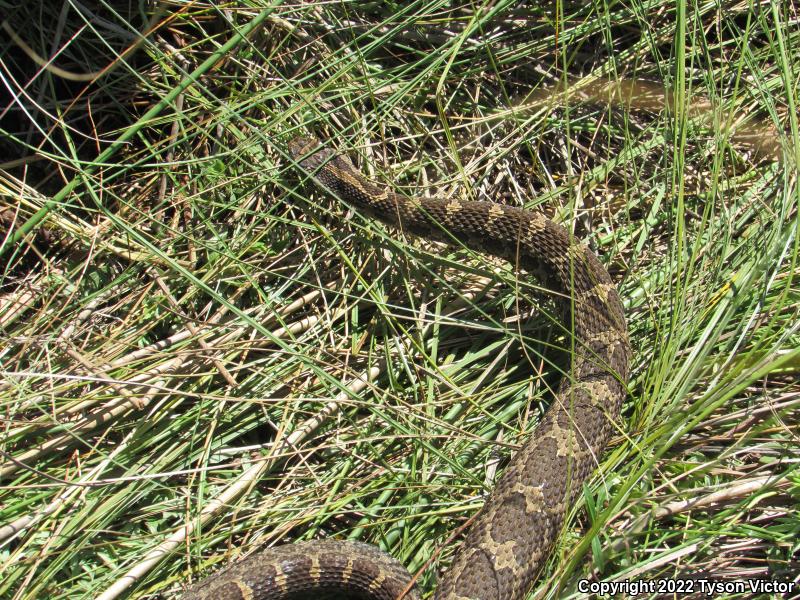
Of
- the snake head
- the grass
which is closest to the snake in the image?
the grass

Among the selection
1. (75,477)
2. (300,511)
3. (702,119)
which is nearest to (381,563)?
(300,511)

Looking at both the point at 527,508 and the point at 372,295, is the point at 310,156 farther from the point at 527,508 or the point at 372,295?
the point at 527,508

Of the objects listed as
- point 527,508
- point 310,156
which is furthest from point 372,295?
point 527,508

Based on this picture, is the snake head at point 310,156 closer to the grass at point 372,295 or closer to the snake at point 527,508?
the grass at point 372,295

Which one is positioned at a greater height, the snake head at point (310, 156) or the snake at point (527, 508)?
the snake head at point (310, 156)

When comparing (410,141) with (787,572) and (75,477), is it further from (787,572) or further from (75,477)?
(787,572)

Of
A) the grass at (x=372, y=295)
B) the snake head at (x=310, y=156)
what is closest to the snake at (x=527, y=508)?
the grass at (x=372, y=295)
